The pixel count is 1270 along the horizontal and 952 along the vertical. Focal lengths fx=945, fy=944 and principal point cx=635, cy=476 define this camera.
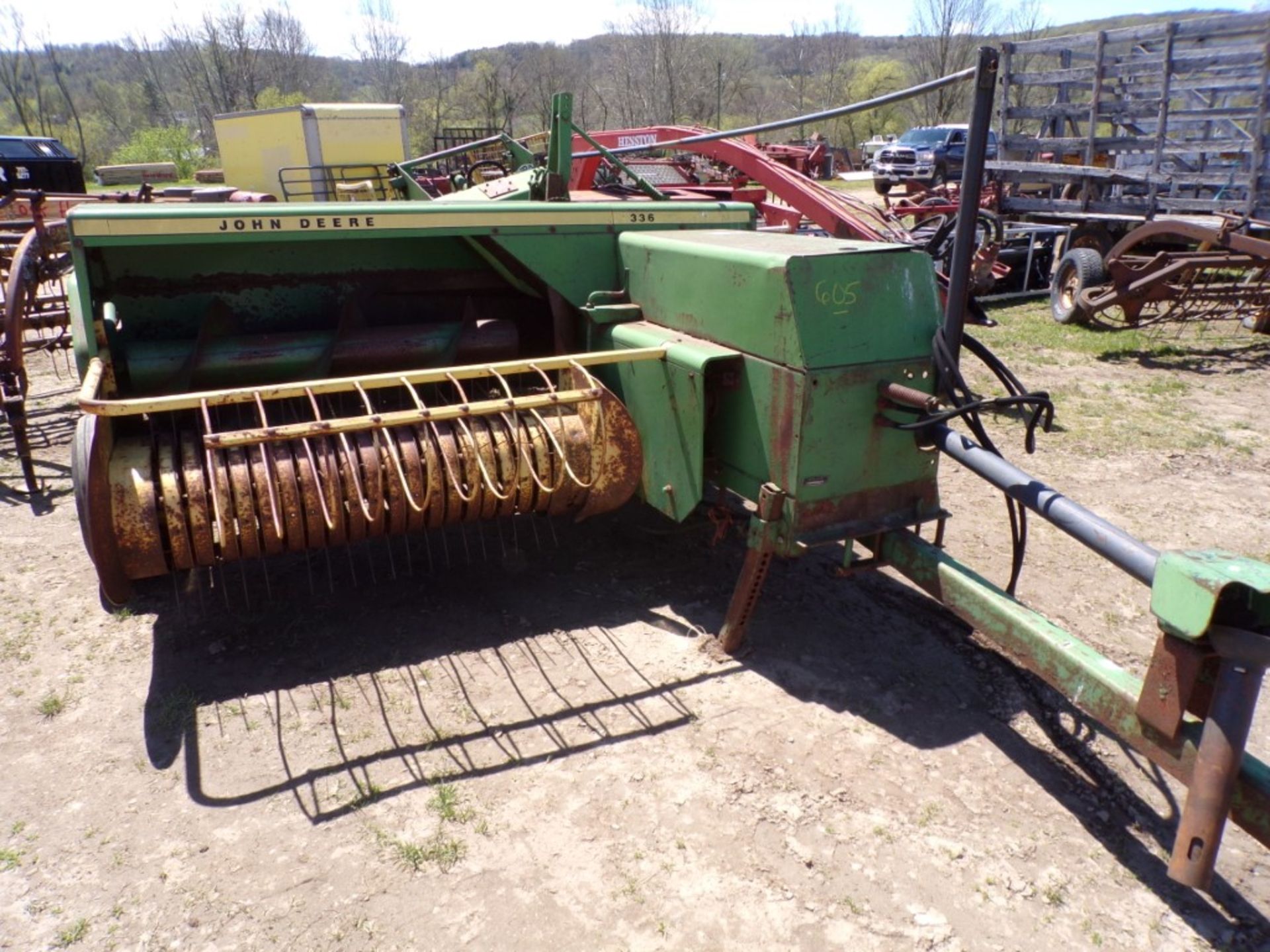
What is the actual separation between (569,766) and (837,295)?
60.5 inches

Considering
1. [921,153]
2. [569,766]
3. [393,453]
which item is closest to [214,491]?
[393,453]

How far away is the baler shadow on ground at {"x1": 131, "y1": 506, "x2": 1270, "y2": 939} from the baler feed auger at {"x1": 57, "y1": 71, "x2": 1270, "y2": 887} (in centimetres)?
34

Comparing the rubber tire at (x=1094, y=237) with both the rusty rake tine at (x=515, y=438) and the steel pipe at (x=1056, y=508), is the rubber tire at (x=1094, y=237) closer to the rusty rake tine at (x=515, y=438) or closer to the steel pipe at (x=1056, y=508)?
→ the steel pipe at (x=1056, y=508)

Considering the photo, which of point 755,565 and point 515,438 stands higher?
point 515,438

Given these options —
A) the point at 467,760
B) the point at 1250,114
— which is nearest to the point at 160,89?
the point at 1250,114

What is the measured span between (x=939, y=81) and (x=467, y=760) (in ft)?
8.56

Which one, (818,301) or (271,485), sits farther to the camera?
(271,485)

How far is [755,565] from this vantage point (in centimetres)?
301

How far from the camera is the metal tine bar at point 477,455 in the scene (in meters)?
3.01

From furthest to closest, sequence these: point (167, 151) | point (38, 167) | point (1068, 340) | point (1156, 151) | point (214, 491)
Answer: point (167, 151) < point (38, 167) < point (1156, 151) < point (1068, 340) < point (214, 491)

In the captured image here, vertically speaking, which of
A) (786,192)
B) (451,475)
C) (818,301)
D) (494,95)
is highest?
(494,95)

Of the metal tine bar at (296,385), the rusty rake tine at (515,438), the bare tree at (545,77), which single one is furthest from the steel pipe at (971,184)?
the bare tree at (545,77)

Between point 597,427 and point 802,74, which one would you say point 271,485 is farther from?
point 802,74

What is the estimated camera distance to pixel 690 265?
316 cm
